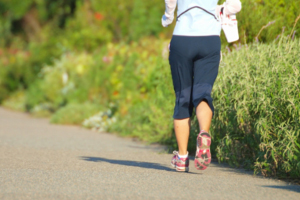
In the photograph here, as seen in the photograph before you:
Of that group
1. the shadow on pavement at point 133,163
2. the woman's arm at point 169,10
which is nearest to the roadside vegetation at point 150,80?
the shadow on pavement at point 133,163

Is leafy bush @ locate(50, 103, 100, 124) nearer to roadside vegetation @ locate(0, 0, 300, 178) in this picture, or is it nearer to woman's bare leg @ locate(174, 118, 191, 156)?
roadside vegetation @ locate(0, 0, 300, 178)

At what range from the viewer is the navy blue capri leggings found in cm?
431

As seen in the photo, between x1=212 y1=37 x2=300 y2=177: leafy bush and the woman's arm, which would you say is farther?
the woman's arm

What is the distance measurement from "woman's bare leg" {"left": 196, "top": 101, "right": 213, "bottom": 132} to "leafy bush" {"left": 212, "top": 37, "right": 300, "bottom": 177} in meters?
0.45

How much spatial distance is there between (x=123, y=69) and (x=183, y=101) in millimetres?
5617

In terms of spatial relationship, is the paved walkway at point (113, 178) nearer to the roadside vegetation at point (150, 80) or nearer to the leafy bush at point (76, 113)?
Result: the roadside vegetation at point (150, 80)

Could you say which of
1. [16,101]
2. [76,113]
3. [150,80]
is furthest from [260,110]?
[16,101]

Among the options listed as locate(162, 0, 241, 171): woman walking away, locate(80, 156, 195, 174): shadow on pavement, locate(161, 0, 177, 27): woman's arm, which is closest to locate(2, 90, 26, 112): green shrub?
locate(80, 156, 195, 174): shadow on pavement

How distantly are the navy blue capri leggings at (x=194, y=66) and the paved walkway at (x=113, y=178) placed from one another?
696 mm

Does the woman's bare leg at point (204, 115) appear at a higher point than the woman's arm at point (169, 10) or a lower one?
lower

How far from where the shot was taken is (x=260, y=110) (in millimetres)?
4473

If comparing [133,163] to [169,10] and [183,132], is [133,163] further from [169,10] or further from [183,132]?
[169,10]

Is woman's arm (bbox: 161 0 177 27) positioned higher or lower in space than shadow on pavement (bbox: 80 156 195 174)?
higher

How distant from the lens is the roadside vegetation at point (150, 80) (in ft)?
14.4
